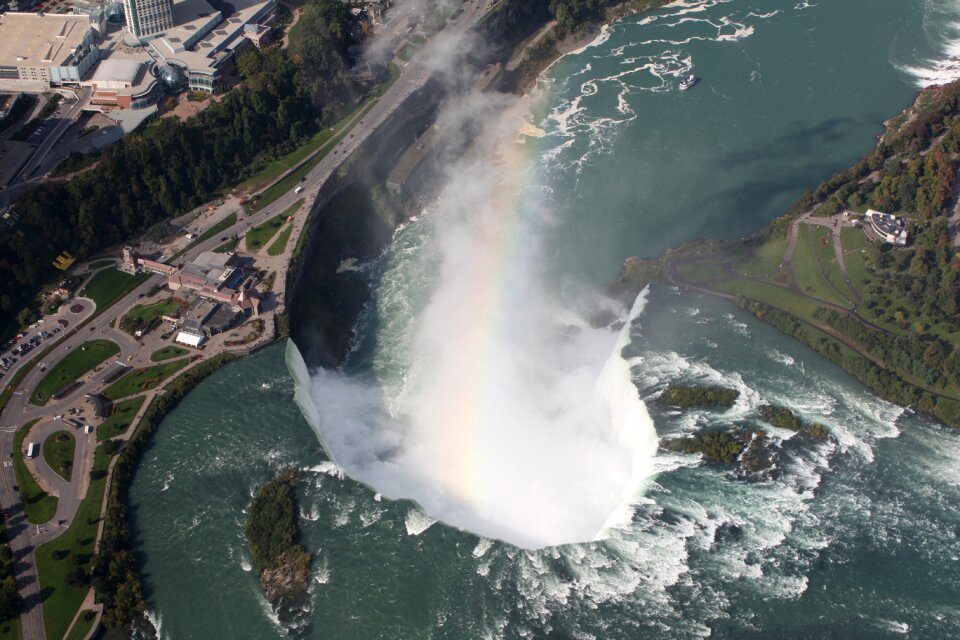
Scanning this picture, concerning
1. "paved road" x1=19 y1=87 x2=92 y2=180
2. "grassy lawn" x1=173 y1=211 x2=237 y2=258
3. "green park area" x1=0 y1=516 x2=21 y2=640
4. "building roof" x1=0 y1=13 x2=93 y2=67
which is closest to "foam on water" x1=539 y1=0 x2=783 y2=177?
"grassy lawn" x1=173 y1=211 x2=237 y2=258

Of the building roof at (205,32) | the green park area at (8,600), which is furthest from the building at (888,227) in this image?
the green park area at (8,600)

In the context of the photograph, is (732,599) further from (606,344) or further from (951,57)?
(951,57)

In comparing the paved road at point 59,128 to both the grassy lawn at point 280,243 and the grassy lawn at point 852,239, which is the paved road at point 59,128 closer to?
the grassy lawn at point 280,243

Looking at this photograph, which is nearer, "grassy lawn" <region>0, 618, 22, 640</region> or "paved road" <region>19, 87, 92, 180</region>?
"grassy lawn" <region>0, 618, 22, 640</region>

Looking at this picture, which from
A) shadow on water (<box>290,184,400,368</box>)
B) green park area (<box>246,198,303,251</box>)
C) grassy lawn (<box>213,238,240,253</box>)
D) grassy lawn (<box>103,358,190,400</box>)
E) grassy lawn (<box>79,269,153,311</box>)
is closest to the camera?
grassy lawn (<box>103,358,190,400</box>)

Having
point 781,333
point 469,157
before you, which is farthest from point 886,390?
point 469,157

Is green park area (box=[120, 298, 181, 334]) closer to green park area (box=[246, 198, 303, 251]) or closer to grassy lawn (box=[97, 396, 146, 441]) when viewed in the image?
grassy lawn (box=[97, 396, 146, 441])

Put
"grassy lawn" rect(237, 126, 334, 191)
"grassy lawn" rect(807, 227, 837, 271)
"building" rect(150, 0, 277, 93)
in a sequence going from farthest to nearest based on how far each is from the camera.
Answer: "building" rect(150, 0, 277, 93) → "grassy lawn" rect(237, 126, 334, 191) → "grassy lawn" rect(807, 227, 837, 271)
